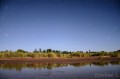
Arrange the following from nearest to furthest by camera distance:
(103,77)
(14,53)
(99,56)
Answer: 1. (103,77)
2. (14,53)
3. (99,56)

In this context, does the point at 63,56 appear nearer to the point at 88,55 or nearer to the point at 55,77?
the point at 88,55

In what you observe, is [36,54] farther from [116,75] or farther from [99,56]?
[116,75]

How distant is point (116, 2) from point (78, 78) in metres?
2.86

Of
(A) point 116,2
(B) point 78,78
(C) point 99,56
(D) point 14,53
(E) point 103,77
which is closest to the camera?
(B) point 78,78

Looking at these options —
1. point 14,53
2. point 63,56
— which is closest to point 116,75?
point 63,56

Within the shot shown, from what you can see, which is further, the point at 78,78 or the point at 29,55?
the point at 29,55

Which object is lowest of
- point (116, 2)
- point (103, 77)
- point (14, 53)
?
point (103, 77)

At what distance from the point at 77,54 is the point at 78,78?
623 centimetres

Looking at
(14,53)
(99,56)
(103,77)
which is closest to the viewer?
(103,77)

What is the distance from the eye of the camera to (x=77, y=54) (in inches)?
439

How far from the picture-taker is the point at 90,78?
16.5 feet

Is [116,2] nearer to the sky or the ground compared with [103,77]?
nearer to the sky

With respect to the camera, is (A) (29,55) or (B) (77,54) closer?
(A) (29,55)

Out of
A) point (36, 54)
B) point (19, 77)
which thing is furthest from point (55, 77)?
point (36, 54)
